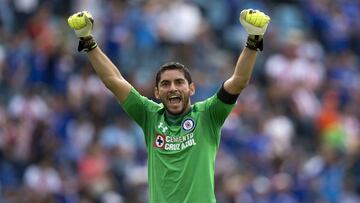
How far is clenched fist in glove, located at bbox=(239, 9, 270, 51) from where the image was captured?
910 cm

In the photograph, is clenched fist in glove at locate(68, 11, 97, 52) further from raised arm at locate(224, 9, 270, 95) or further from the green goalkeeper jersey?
raised arm at locate(224, 9, 270, 95)

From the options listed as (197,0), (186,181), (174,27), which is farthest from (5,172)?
(186,181)

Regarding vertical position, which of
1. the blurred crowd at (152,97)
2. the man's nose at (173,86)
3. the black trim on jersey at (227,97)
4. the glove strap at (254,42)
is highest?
the blurred crowd at (152,97)

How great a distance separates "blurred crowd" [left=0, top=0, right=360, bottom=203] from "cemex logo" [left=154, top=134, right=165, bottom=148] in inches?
289

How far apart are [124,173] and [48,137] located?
1.26 m

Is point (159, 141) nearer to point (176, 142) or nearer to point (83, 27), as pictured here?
point (176, 142)

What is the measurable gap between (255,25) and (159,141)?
1.15m

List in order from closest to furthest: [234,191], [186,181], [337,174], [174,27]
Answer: [186,181]
[234,191]
[337,174]
[174,27]

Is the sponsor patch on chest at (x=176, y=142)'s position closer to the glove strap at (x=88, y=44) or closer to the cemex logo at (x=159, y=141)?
the cemex logo at (x=159, y=141)

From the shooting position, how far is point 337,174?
1897cm

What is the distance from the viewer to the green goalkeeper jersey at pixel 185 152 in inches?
360

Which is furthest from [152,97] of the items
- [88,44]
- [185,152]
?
[185,152]

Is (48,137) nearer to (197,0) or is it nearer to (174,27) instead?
(174,27)

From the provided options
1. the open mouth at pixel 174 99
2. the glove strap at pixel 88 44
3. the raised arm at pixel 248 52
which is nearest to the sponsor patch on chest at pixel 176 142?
the open mouth at pixel 174 99
